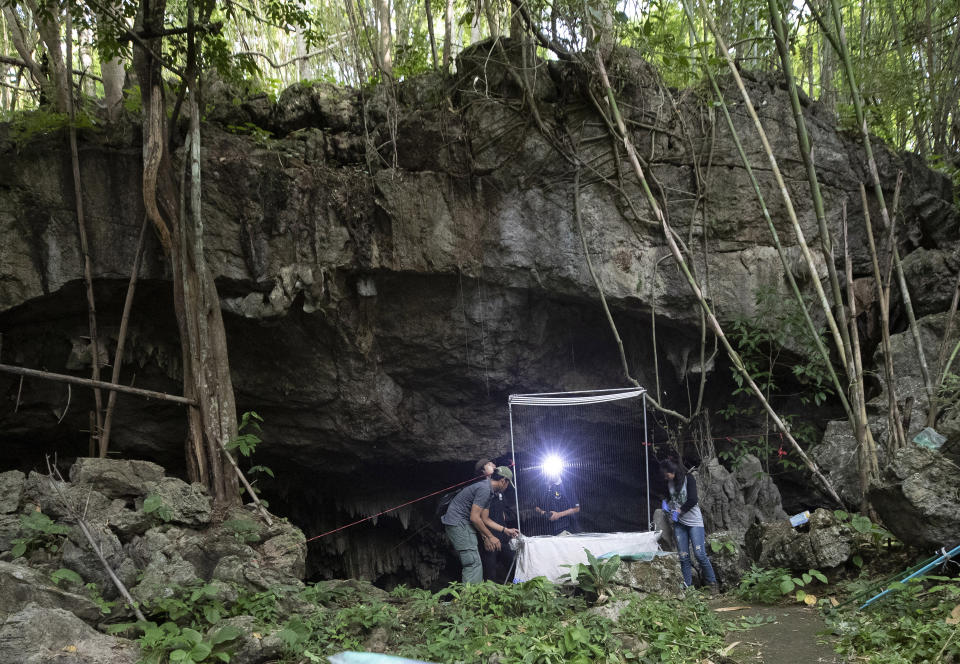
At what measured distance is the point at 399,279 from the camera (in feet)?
23.9

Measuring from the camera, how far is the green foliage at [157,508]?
4682mm

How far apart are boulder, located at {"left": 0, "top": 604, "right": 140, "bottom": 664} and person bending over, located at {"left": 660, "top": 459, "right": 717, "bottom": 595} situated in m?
4.33

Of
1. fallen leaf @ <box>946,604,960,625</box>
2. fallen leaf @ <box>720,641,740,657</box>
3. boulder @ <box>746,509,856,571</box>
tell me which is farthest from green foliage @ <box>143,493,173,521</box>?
fallen leaf @ <box>946,604,960,625</box>

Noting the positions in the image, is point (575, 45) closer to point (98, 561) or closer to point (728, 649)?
point (728, 649)

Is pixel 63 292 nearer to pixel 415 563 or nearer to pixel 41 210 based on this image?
pixel 41 210

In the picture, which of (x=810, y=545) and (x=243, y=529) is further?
(x=243, y=529)

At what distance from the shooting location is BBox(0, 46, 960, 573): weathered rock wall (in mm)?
6402

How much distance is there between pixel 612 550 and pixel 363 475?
4529mm

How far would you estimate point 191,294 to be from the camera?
5.70m

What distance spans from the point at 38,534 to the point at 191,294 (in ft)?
7.08

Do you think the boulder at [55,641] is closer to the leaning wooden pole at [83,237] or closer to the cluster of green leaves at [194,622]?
the cluster of green leaves at [194,622]

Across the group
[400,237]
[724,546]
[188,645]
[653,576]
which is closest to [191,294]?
[400,237]

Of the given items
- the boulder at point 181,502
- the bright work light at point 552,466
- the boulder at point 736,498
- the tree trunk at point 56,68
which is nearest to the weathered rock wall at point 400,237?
the tree trunk at point 56,68

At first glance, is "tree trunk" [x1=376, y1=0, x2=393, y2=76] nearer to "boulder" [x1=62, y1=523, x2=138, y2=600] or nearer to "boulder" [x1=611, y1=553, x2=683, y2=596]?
"boulder" [x1=62, y1=523, x2=138, y2=600]
